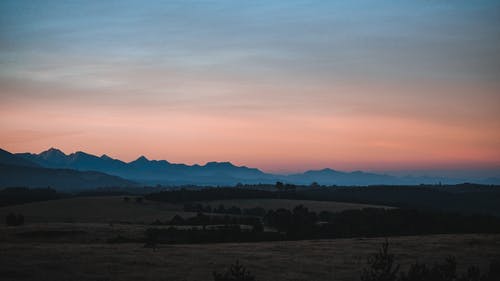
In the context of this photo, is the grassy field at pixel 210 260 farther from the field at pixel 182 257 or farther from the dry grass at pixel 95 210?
the dry grass at pixel 95 210

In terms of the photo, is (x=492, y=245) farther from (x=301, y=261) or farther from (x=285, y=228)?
(x=285, y=228)

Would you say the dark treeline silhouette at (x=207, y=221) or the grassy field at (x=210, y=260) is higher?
the grassy field at (x=210, y=260)

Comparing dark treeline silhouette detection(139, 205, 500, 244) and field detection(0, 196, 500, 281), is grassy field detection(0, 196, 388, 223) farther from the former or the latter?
field detection(0, 196, 500, 281)

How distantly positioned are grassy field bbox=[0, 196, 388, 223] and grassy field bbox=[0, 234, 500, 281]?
69218 mm

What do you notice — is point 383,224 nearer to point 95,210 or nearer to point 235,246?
point 235,246

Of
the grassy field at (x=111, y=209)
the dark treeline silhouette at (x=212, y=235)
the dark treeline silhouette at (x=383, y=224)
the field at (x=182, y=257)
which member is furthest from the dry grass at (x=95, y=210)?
the field at (x=182, y=257)

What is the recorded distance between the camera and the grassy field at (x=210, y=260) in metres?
44.8

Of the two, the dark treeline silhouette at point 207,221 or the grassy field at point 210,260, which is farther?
the dark treeline silhouette at point 207,221

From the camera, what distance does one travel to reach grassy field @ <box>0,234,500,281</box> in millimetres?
44844

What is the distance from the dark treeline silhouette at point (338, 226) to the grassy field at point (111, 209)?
24.2m

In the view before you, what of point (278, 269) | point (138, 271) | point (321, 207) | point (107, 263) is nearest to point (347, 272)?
point (278, 269)

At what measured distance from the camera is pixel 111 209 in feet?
522

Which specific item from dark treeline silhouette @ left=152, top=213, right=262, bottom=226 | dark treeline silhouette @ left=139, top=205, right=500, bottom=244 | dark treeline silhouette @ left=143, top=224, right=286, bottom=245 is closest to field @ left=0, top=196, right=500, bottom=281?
dark treeline silhouette @ left=143, top=224, right=286, bottom=245

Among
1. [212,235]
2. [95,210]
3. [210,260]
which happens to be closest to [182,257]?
[210,260]
